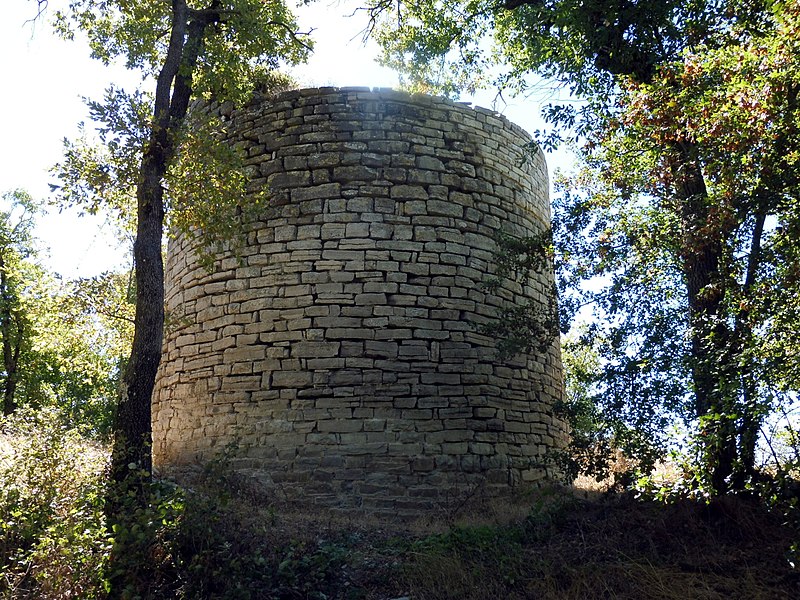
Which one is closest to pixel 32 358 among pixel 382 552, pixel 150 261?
pixel 150 261

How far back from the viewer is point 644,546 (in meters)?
5.18

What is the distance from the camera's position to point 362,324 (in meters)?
7.52

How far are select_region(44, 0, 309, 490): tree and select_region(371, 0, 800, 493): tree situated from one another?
3.70m

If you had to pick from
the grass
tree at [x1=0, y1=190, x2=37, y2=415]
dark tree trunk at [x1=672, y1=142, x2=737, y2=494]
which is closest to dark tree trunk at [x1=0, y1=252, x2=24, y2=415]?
tree at [x1=0, y1=190, x2=37, y2=415]

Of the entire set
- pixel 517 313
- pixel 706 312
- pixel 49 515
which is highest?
pixel 517 313

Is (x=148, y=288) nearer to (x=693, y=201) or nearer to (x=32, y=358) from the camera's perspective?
(x=693, y=201)

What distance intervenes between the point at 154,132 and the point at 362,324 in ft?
9.79

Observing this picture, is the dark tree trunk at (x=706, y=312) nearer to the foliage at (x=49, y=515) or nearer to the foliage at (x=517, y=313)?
the foliage at (x=517, y=313)

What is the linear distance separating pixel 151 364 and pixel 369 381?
2.30 metres

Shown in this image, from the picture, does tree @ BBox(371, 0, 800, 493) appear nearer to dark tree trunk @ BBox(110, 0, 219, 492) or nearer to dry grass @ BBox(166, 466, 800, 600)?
dry grass @ BBox(166, 466, 800, 600)

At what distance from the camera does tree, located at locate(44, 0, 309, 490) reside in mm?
6316

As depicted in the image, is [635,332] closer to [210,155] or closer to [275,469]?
[275,469]

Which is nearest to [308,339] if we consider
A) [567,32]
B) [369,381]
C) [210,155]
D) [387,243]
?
[369,381]

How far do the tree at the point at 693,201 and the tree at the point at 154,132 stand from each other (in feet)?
12.1
